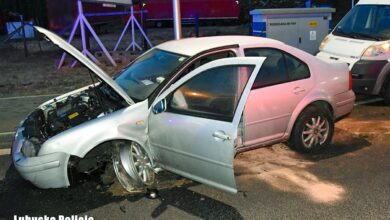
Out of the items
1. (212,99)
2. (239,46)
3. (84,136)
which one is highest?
(239,46)

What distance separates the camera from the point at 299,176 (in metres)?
5.11

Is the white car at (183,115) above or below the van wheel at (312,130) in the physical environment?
above

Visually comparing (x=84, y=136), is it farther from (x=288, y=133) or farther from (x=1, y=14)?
(x=1, y=14)

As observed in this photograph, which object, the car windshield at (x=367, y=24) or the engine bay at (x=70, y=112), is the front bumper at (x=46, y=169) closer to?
the engine bay at (x=70, y=112)

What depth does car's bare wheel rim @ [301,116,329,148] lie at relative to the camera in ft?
18.6

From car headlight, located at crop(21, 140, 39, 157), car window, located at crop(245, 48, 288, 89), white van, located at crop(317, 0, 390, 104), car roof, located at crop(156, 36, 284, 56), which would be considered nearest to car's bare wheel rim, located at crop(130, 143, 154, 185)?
car headlight, located at crop(21, 140, 39, 157)

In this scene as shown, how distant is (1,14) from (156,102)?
2184 cm

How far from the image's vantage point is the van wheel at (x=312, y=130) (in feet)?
18.4

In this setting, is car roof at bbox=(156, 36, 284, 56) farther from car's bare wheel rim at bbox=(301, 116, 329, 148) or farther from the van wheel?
car's bare wheel rim at bbox=(301, 116, 329, 148)

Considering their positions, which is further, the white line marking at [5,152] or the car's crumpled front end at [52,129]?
the white line marking at [5,152]

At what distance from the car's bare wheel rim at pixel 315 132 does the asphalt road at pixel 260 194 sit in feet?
0.56

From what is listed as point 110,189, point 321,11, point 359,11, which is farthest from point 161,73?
point 321,11

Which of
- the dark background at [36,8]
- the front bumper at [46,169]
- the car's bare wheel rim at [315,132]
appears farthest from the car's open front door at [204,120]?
the dark background at [36,8]

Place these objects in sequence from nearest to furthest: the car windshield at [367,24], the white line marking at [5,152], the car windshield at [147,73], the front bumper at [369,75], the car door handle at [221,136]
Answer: the car door handle at [221,136], the car windshield at [147,73], the white line marking at [5,152], the front bumper at [369,75], the car windshield at [367,24]
